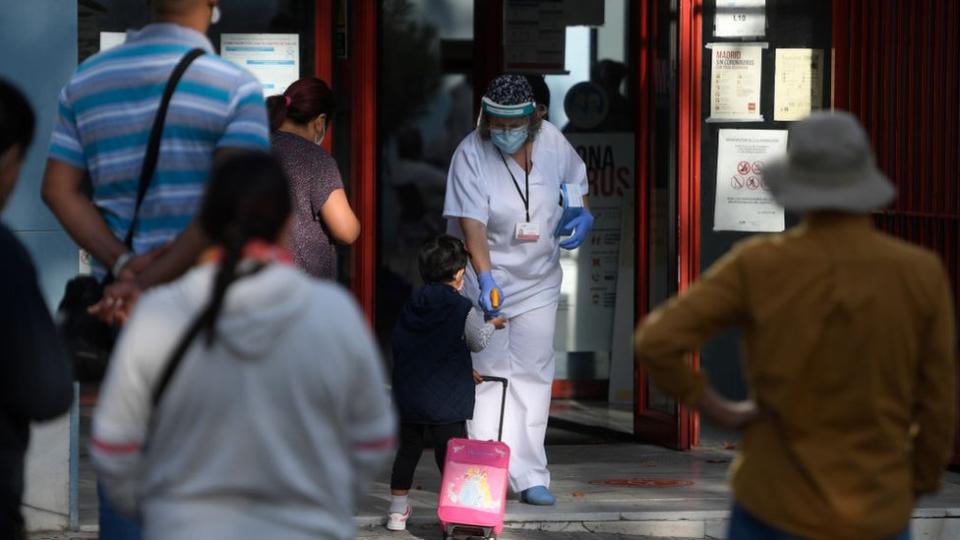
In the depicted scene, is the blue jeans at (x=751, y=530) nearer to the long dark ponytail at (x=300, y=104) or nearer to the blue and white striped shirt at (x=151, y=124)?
the blue and white striped shirt at (x=151, y=124)

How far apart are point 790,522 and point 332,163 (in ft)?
10.5

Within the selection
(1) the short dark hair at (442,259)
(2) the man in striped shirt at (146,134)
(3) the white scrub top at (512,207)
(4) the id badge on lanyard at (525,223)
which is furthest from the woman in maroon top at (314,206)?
(2) the man in striped shirt at (146,134)

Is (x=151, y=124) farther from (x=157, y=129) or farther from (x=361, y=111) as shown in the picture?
(x=361, y=111)

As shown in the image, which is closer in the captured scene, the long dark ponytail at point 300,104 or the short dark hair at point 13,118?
the short dark hair at point 13,118

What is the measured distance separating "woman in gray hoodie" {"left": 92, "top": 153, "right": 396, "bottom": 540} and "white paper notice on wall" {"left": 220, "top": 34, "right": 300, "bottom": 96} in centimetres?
544

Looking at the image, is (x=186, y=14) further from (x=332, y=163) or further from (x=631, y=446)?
(x=631, y=446)

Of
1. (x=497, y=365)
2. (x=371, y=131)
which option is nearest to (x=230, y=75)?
(x=497, y=365)

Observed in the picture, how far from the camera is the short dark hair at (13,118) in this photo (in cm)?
423

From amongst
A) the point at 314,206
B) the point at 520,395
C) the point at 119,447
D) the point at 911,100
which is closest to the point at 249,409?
the point at 119,447

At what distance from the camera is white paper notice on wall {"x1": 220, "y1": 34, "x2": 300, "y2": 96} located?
8836 millimetres

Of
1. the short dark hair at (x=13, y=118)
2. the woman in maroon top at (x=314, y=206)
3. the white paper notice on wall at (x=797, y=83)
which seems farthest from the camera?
the white paper notice on wall at (x=797, y=83)

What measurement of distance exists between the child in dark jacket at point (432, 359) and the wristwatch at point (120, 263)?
2836 mm

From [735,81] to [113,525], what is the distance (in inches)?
219

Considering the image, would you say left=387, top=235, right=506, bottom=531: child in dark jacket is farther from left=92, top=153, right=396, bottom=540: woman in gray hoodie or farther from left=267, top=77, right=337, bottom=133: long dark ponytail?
left=92, top=153, right=396, bottom=540: woman in gray hoodie
